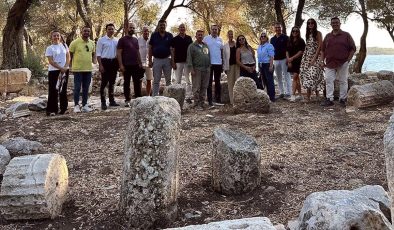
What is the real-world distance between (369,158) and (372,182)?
0.87m

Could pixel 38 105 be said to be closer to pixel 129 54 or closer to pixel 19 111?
pixel 19 111

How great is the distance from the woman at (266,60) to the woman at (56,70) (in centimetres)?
425

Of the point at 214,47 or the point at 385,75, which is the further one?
the point at 385,75

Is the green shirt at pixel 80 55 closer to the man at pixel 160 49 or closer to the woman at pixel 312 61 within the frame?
the man at pixel 160 49

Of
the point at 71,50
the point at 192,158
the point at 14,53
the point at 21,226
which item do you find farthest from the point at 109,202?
the point at 14,53

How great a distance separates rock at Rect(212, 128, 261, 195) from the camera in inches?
184

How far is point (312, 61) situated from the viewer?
973 centimetres

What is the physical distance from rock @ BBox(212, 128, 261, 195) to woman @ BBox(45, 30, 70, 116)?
5008 millimetres

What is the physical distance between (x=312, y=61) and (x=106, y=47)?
4433mm

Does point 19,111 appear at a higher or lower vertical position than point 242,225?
higher

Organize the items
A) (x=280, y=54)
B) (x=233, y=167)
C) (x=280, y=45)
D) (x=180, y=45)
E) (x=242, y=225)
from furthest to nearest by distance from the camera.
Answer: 1. (x=280, y=54)
2. (x=280, y=45)
3. (x=180, y=45)
4. (x=233, y=167)
5. (x=242, y=225)

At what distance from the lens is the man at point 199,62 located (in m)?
9.39

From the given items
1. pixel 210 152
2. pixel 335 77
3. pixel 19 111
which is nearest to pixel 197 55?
pixel 335 77

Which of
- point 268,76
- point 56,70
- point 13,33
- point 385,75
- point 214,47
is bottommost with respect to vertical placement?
point 385,75
